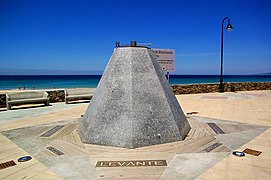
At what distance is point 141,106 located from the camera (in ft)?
17.3

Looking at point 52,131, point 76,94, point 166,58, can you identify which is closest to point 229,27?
point 166,58

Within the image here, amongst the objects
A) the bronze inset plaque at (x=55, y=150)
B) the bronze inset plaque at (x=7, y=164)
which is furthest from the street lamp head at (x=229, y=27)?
the bronze inset plaque at (x=7, y=164)

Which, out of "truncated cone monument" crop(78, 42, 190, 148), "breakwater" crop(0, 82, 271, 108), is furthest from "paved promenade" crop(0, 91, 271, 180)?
"breakwater" crop(0, 82, 271, 108)

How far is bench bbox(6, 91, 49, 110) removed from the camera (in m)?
10.6

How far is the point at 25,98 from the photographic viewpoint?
11.3 m

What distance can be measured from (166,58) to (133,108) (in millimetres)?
7644

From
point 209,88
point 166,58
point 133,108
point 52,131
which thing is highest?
point 166,58

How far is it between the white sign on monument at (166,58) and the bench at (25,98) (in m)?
7.33

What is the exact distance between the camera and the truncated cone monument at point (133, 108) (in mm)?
5012

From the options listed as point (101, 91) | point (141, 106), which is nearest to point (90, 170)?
point (141, 106)

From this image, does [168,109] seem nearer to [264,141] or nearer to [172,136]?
[172,136]

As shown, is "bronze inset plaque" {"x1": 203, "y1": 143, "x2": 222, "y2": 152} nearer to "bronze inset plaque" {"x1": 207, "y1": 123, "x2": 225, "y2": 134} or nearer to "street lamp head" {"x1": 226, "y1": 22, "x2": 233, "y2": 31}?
"bronze inset plaque" {"x1": 207, "y1": 123, "x2": 225, "y2": 134}

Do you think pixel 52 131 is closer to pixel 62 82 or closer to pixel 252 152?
pixel 252 152

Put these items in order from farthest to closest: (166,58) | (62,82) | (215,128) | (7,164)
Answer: (62,82) → (166,58) → (215,128) → (7,164)
